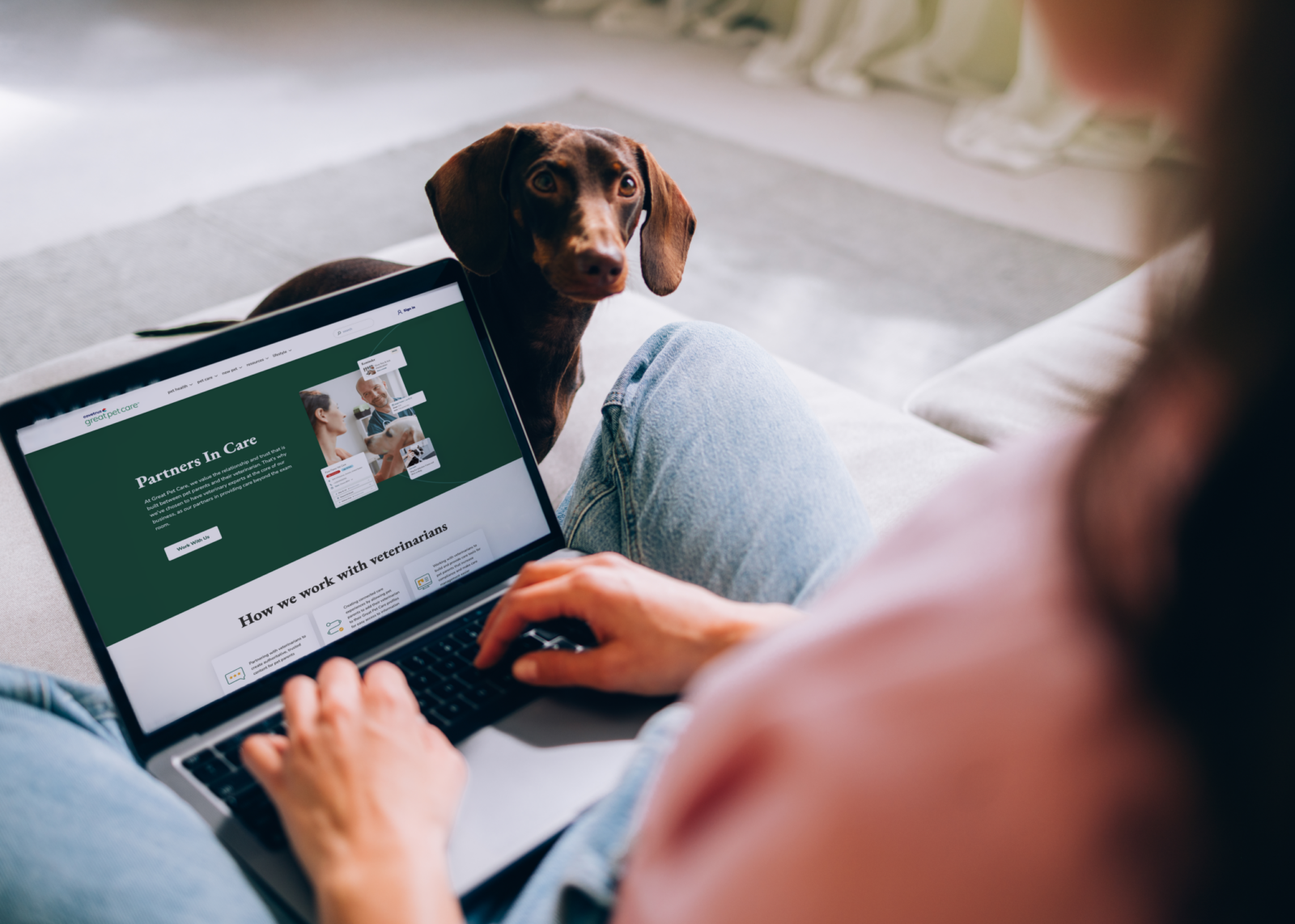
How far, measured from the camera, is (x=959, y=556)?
12.2 inches

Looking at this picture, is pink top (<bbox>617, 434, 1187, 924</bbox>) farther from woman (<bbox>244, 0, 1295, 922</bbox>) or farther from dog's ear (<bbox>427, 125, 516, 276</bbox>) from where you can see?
dog's ear (<bbox>427, 125, 516, 276</bbox>)

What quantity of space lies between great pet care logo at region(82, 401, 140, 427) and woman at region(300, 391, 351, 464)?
0.12m

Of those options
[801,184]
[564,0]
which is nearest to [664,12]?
[564,0]

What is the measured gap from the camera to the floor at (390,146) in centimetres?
241

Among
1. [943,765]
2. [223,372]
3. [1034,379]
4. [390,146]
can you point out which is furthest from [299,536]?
[390,146]

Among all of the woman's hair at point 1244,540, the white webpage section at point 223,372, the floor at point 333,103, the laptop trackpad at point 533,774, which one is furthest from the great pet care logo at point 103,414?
the floor at point 333,103

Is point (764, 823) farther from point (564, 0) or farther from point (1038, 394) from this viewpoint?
point (564, 0)

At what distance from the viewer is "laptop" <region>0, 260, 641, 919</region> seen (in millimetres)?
641

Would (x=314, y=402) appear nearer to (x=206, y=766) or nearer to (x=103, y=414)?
(x=103, y=414)

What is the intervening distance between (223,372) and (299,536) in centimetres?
14

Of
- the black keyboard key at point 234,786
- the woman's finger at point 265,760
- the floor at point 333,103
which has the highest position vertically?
the floor at point 333,103

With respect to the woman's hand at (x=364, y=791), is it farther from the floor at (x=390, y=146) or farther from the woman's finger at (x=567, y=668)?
the floor at (x=390, y=146)

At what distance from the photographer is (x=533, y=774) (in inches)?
25.6

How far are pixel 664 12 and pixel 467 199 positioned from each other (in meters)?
4.49
